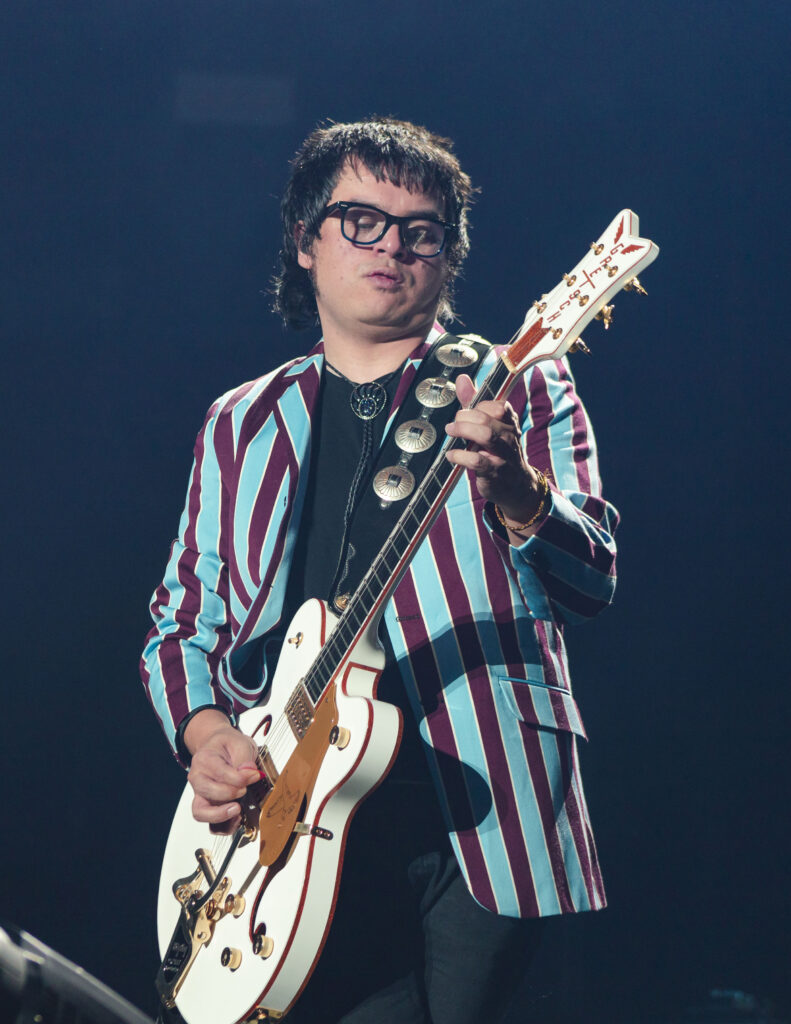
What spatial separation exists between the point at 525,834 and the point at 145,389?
61.9 inches

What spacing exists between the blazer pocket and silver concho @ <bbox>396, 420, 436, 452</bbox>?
399 millimetres

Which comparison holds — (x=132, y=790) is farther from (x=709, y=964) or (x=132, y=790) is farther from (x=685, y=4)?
(x=685, y=4)

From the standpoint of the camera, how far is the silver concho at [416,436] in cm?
156

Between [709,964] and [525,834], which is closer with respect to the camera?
[525,834]

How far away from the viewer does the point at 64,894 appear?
7.67 ft

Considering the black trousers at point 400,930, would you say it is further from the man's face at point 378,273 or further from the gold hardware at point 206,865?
the man's face at point 378,273

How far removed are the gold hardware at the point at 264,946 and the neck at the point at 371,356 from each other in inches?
39.0

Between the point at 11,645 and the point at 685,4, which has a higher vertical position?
the point at 685,4

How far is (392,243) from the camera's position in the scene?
174 centimetres

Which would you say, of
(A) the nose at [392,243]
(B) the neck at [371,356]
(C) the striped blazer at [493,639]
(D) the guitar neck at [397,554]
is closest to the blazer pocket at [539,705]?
(C) the striped blazer at [493,639]

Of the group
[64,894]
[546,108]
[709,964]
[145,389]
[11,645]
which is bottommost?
[709,964]

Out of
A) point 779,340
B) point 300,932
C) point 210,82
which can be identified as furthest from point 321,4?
point 300,932

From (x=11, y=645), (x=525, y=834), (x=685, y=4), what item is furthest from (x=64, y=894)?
(x=685, y=4)

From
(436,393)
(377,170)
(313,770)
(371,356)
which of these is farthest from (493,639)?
(377,170)
